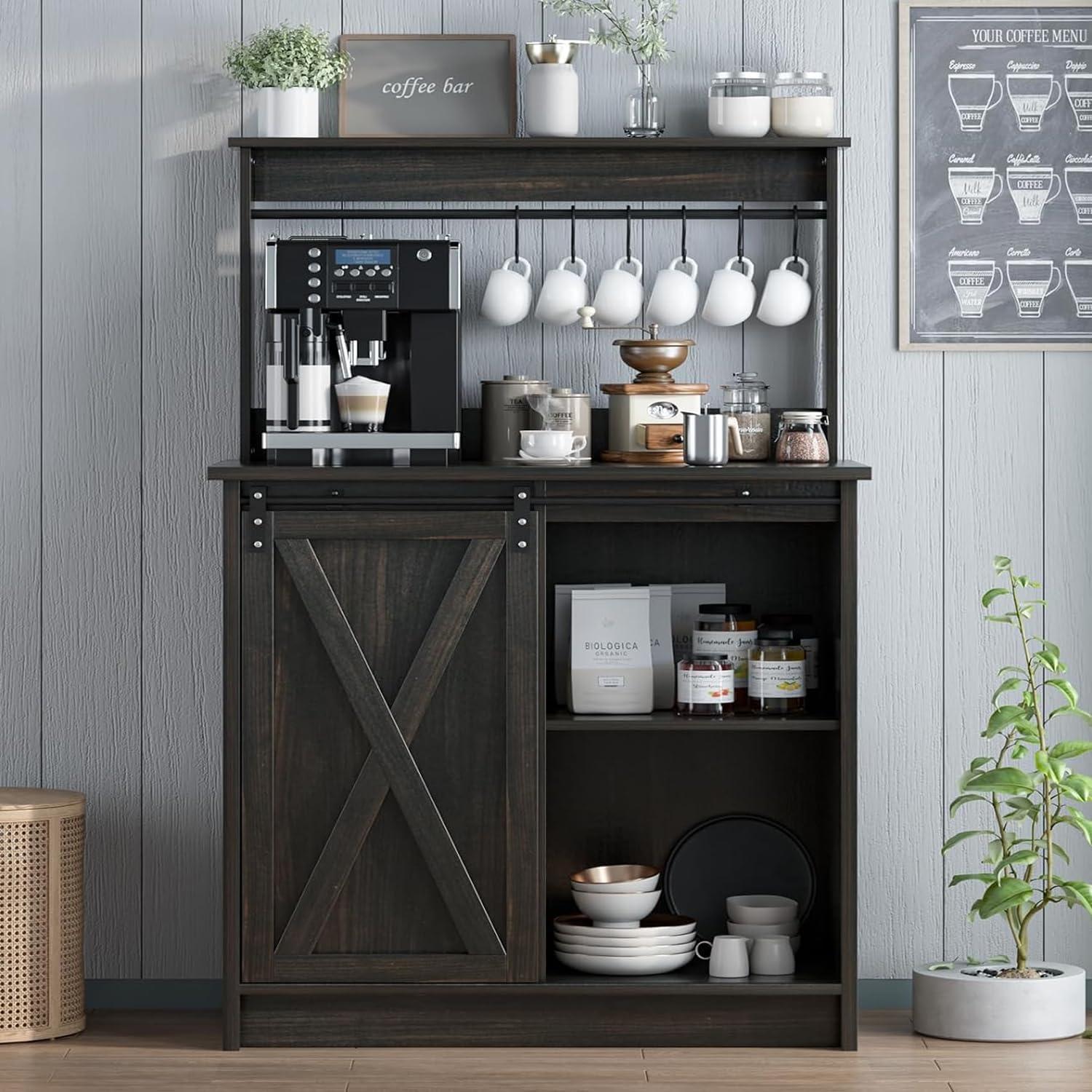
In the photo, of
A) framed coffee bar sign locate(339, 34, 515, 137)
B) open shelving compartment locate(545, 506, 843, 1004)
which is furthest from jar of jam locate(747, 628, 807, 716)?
framed coffee bar sign locate(339, 34, 515, 137)

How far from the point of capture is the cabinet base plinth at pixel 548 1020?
3.05m

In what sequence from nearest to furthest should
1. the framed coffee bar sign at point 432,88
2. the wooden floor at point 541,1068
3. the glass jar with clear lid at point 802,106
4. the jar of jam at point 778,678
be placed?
1. the wooden floor at point 541,1068
2. the jar of jam at point 778,678
3. the glass jar with clear lid at point 802,106
4. the framed coffee bar sign at point 432,88

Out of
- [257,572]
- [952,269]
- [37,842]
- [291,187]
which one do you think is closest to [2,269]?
[291,187]

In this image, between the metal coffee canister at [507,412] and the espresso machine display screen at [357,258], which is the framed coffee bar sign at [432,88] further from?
the metal coffee canister at [507,412]

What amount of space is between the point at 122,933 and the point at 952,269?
2.19 metres

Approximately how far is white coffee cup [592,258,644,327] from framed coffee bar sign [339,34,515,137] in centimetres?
35

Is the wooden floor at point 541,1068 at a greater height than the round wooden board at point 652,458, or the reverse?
the round wooden board at point 652,458

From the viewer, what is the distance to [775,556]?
3.38m

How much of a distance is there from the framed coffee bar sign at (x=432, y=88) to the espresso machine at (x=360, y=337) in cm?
33

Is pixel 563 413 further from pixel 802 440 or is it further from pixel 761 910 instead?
pixel 761 910

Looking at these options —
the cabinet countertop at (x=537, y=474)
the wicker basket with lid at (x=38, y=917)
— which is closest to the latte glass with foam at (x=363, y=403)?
the cabinet countertop at (x=537, y=474)

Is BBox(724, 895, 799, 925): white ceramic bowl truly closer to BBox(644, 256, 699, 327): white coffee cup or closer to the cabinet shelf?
the cabinet shelf

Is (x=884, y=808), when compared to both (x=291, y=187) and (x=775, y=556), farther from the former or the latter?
(x=291, y=187)

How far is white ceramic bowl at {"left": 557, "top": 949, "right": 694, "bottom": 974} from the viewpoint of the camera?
3088mm
